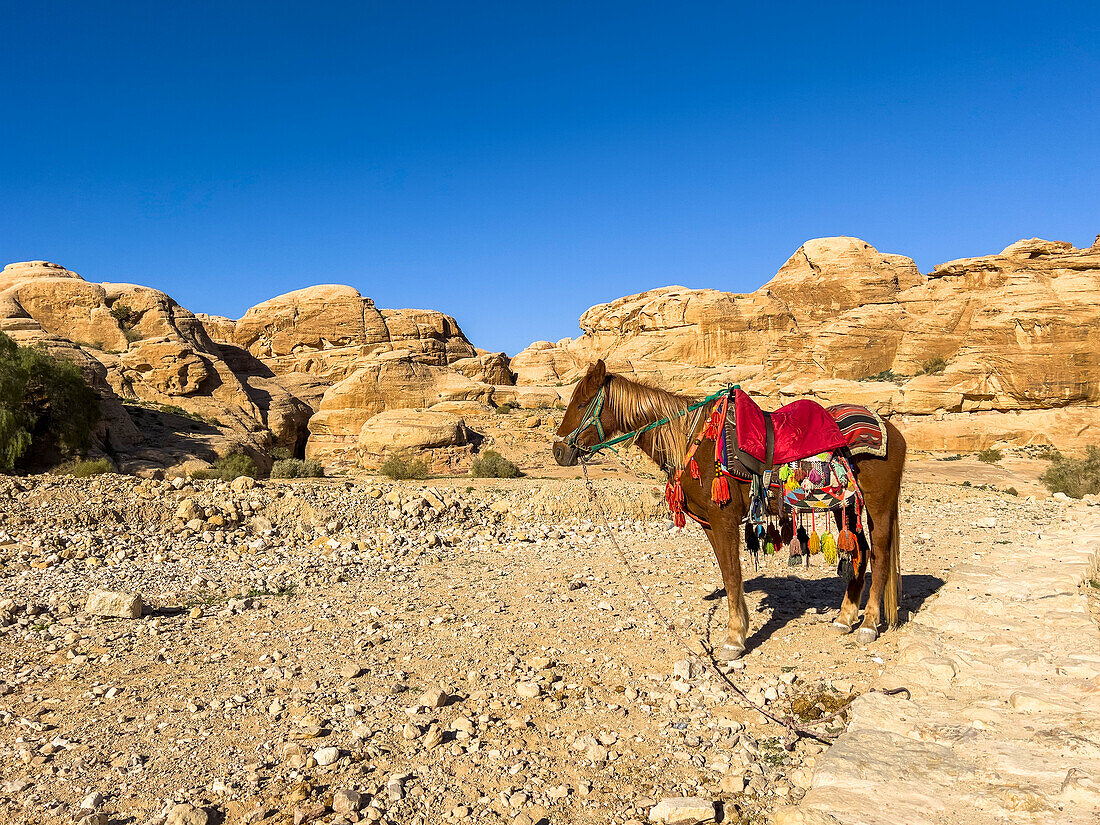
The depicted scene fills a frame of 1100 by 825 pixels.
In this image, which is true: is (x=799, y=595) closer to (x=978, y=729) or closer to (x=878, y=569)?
(x=878, y=569)

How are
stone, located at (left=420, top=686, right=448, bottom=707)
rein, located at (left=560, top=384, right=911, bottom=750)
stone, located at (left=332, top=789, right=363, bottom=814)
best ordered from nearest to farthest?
stone, located at (left=332, top=789, right=363, bottom=814)
rein, located at (left=560, top=384, right=911, bottom=750)
stone, located at (left=420, top=686, right=448, bottom=707)

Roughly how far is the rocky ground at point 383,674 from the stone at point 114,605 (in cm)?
12

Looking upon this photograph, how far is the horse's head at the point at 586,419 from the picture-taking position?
6.05 m

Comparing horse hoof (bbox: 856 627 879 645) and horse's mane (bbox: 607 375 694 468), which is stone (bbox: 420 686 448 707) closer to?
horse's mane (bbox: 607 375 694 468)

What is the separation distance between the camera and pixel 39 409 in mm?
17406

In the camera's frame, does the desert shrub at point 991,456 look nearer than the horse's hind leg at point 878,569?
No

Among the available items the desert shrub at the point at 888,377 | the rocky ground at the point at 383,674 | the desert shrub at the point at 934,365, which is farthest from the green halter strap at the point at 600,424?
the desert shrub at the point at 888,377

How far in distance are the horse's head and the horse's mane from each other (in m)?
0.10

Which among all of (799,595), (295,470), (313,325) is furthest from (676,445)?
(313,325)

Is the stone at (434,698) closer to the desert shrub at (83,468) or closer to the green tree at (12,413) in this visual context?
the desert shrub at (83,468)

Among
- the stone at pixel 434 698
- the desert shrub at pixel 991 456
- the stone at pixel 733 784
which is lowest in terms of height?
the desert shrub at pixel 991 456

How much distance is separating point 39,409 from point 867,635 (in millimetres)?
20029

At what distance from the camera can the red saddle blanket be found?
5.67 metres

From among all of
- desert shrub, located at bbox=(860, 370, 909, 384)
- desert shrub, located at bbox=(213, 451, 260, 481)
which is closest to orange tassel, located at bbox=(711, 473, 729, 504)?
desert shrub, located at bbox=(213, 451, 260, 481)
